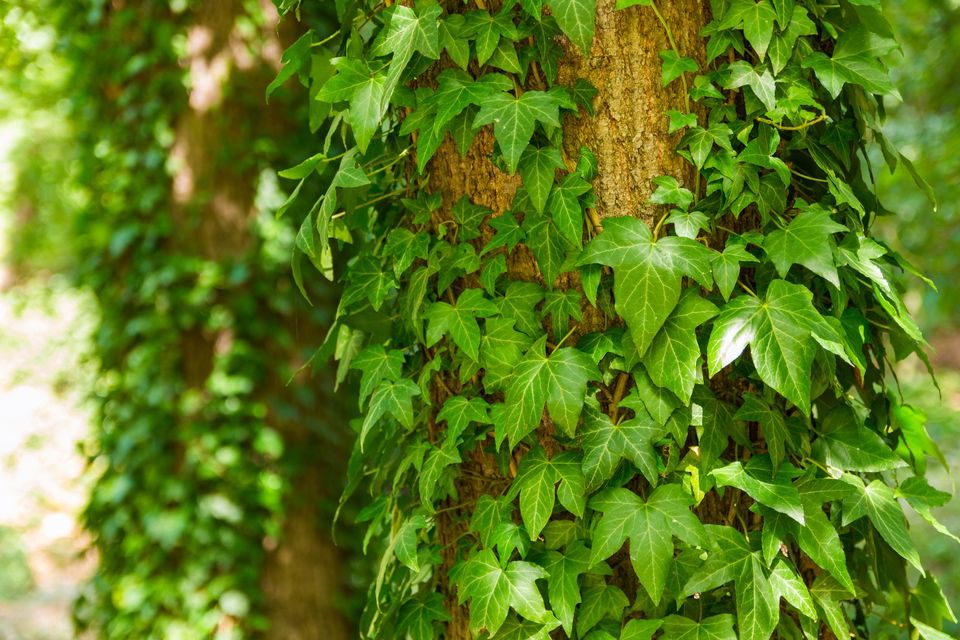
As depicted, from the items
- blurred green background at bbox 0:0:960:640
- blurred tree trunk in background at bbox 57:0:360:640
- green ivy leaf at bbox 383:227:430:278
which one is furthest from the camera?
blurred green background at bbox 0:0:960:640

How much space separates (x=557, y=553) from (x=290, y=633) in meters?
2.04


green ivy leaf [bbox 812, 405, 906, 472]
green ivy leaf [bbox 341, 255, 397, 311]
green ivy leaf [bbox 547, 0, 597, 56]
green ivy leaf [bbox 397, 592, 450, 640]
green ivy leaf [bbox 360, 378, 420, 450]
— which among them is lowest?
green ivy leaf [bbox 397, 592, 450, 640]

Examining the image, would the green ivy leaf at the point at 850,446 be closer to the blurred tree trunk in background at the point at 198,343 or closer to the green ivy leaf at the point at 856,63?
the green ivy leaf at the point at 856,63

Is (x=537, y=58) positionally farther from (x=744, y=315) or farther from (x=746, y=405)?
(x=746, y=405)

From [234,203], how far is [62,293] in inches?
105

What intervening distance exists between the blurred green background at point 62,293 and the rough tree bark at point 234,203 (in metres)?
0.49

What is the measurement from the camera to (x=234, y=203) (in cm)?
292

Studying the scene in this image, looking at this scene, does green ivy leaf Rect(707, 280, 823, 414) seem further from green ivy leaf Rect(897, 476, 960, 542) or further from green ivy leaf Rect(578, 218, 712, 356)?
green ivy leaf Rect(897, 476, 960, 542)

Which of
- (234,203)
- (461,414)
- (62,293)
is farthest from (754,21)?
(62,293)

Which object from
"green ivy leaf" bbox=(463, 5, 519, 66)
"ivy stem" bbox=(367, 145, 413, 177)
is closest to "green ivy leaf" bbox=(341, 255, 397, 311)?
"ivy stem" bbox=(367, 145, 413, 177)

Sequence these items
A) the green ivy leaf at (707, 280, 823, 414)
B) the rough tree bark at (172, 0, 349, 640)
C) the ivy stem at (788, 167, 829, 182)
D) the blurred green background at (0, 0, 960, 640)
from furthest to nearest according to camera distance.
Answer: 1. the blurred green background at (0, 0, 960, 640)
2. the rough tree bark at (172, 0, 349, 640)
3. the ivy stem at (788, 167, 829, 182)
4. the green ivy leaf at (707, 280, 823, 414)

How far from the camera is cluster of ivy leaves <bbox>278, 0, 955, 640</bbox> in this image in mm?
1042

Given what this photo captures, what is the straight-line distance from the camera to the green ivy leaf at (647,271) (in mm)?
1033

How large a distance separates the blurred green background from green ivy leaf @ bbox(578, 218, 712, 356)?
506mm
